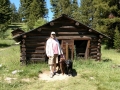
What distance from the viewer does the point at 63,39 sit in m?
18.0

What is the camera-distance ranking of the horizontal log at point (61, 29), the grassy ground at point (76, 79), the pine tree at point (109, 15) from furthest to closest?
the pine tree at point (109, 15), the horizontal log at point (61, 29), the grassy ground at point (76, 79)

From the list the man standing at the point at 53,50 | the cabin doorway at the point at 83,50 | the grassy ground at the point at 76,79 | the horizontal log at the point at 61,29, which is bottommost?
the grassy ground at the point at 76,79

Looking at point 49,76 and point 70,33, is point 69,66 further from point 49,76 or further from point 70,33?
point 70,33

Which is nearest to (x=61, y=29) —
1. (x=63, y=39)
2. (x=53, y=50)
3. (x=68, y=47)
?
(x=63, y=39)

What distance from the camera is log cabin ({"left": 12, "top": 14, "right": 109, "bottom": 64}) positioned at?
17.4m

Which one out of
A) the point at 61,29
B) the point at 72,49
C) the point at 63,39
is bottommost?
the point at 72,49

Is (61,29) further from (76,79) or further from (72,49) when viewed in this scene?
(76,79)

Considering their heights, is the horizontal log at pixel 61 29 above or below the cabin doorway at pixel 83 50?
above

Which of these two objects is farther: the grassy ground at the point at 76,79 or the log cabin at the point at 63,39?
the log cabin at the point at 63,39

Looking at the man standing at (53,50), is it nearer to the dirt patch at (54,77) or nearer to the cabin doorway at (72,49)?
the dirt patch at (54,77)

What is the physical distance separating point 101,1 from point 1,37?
78.6 ft

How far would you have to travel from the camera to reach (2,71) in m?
14.7

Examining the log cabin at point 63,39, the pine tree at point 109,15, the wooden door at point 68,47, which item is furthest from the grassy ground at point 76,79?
the pine tree at point 109,15

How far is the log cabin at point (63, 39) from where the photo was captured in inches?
685
